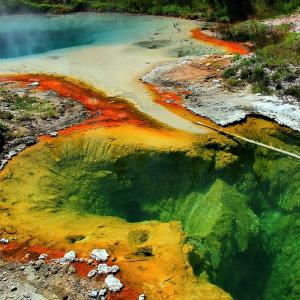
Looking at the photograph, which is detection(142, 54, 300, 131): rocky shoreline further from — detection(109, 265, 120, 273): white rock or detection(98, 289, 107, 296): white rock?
detection(98, 289, 107, 296): white rock

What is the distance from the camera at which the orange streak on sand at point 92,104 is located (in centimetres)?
1162

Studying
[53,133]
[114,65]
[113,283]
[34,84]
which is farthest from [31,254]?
[114,65]

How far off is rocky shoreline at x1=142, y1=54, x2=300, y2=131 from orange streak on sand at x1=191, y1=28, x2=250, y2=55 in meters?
1.75

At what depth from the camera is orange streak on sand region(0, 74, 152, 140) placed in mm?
11625

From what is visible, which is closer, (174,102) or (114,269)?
(114,269)

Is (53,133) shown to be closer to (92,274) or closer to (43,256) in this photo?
(43,256)

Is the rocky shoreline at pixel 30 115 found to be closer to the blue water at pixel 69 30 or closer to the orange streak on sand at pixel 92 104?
the orange streak on sand at pixel 92 104

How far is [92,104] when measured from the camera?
515 inches

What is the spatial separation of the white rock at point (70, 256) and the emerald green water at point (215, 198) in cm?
171

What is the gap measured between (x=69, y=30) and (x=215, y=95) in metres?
14.1

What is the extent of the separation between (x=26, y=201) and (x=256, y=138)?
5.71 metres

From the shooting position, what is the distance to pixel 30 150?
10430mm

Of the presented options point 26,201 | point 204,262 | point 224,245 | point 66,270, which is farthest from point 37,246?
point 224,245

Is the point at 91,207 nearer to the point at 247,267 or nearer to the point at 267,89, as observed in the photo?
the point at 247,267
